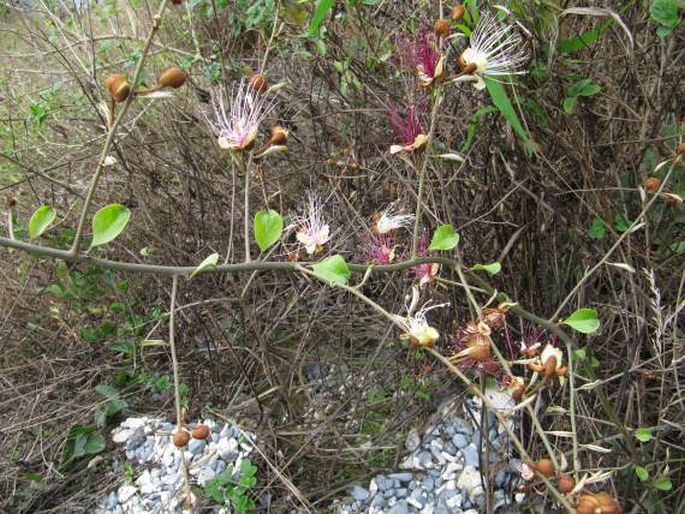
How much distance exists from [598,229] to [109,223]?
88cm

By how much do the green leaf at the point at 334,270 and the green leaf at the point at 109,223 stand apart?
226mm

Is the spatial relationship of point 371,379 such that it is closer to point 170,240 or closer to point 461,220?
point 461,220

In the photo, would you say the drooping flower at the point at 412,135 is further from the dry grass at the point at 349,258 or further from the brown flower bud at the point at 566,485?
the brown flower bud at the point at 566,485

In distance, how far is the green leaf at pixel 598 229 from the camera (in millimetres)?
1195

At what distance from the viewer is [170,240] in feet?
5.76

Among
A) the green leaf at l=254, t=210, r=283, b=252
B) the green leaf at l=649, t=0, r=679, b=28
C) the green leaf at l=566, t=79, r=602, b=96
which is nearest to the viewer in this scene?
the green leaf at l=254, t=210, r=283, b=252

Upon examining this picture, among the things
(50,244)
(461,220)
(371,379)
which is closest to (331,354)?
(371,379)

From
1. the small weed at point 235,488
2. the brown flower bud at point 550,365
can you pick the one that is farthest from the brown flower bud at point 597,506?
the small weed at point 235,488

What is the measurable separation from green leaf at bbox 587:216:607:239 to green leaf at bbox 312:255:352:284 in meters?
0.63

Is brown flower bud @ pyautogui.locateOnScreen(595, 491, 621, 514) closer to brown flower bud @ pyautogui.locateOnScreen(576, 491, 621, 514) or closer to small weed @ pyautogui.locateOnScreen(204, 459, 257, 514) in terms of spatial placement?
brown flower bud @ pyautogui.locateOnScreen(576, 491, 621, 514)

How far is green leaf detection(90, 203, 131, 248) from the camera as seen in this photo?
73cm

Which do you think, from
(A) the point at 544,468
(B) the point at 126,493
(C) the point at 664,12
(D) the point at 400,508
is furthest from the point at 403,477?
(C) the point at 664,12

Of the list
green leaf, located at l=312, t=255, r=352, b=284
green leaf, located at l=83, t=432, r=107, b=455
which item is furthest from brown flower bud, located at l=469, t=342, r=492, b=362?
green leaf, located at l=83, t=432, r=107, b=455

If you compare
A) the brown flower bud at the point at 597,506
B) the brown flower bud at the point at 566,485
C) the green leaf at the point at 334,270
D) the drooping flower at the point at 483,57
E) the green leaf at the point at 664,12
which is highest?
the green leaf at the point at 664,12
